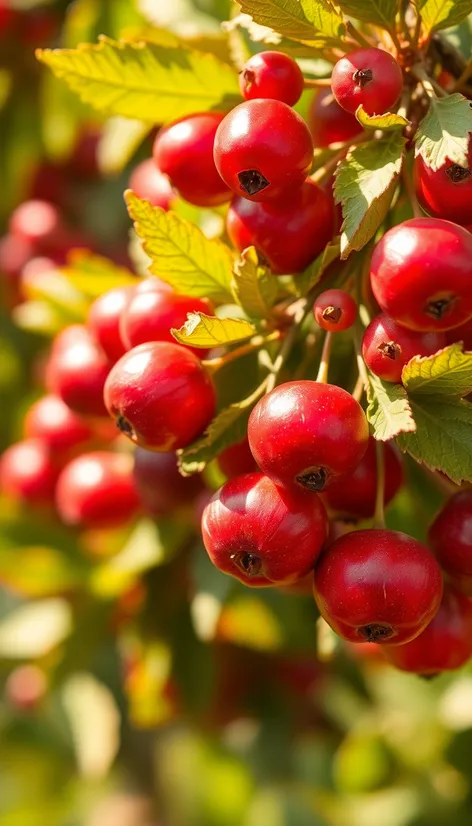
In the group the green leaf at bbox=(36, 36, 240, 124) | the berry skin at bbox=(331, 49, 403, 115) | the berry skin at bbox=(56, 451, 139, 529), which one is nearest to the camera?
the berry skin at bbox=(331, 49, 403, 115)

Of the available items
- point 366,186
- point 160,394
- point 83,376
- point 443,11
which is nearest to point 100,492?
point 83,376

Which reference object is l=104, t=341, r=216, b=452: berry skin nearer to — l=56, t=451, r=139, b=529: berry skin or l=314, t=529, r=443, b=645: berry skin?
l=314, t=529, r=443, b=645: berry skin

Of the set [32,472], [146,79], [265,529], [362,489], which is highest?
[146,79]

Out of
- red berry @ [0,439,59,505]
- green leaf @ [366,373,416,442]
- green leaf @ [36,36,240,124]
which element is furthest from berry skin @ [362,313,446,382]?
red berry @ [0,439,59,505]

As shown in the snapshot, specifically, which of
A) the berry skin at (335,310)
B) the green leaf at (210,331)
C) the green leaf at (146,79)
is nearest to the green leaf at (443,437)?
the berry skin at (335,310)

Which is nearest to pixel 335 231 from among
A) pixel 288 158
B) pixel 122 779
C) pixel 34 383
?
pixel 288 158

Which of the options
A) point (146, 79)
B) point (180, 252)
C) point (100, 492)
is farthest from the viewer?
point (100, 492)

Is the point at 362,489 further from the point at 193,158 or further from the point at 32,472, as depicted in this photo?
the point at 32,472

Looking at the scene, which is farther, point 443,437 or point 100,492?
point 100,492
